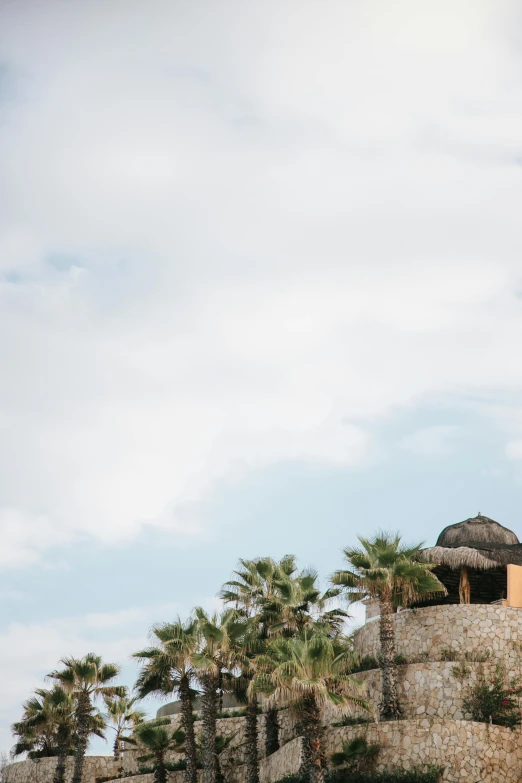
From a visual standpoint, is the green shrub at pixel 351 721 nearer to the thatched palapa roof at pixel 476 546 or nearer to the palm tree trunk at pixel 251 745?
the palm tree trunk at pixel 251 745

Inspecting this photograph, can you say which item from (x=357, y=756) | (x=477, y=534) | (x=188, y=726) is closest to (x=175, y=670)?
(x=188, y=726)

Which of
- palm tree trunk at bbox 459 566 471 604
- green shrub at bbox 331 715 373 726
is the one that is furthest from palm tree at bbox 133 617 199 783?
palm tree trunk at bbox 459 566 471 604

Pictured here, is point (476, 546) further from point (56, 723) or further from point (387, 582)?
point (56, 723)

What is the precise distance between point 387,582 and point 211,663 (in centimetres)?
634

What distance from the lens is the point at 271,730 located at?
34719mm

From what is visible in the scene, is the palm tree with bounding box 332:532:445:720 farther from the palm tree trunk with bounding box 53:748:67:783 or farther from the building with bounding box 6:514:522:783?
the palm tree trunk with bounding box 53:748:67:783

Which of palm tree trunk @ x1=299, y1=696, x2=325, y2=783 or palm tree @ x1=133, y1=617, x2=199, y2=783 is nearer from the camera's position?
palm tree trunk @ x1=299, y1=696, x2=325, y2=783

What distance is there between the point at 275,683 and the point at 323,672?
1.39 m

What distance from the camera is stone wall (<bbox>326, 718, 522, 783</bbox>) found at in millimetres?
28656

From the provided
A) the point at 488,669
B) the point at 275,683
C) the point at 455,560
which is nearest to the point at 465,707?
the point at 488,669

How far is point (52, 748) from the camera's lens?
46.0 m

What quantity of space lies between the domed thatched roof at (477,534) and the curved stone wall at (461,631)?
3.27 m

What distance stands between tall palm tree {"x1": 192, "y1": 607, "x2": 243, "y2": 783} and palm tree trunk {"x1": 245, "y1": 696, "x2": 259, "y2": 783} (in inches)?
45.0

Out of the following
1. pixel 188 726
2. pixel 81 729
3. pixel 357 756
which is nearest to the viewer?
pixel 357 756
